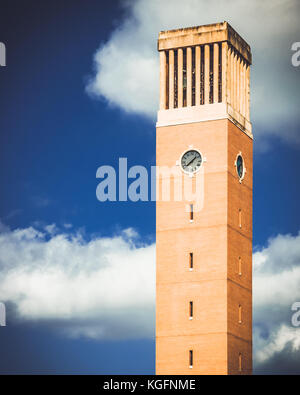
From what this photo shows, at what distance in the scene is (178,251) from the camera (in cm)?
12256

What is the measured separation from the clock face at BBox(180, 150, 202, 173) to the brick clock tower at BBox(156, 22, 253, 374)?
0.08m

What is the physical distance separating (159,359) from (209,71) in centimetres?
2371

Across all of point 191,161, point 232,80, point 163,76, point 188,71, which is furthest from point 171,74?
point 191,161

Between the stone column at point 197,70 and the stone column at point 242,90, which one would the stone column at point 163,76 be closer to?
the stone column at point 197,70

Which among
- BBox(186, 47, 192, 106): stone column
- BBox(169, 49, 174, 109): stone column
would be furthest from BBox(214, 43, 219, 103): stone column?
BBox(169, 49, 174, 109): stone column

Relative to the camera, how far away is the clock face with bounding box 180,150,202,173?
405 feet

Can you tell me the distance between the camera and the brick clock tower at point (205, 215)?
12044 cm

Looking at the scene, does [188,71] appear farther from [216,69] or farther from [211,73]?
[216,69]

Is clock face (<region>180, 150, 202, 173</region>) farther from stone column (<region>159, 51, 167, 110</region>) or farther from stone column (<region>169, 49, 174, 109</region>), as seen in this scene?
stone column (<region>159, 51, 167, 110</region>)

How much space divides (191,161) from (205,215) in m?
4.65

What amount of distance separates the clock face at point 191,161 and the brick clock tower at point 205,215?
80 millimetres
